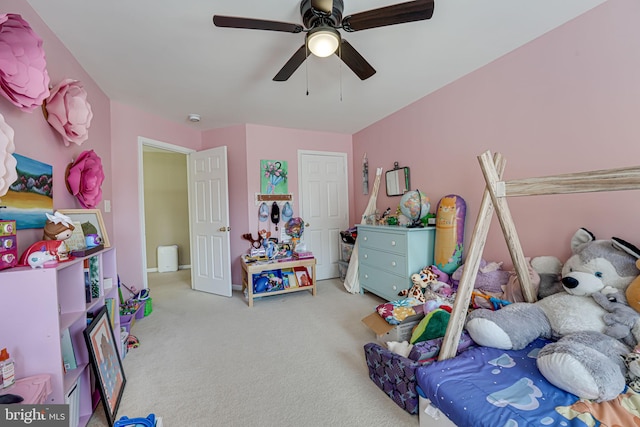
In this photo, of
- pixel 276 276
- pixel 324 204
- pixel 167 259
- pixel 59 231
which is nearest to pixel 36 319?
pixel 59 231

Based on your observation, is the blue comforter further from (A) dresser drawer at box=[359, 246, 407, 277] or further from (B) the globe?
(B) the globe

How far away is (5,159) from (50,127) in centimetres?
80

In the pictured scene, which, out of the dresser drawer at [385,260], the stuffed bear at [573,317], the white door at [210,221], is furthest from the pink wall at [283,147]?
the stuffed bear at [573,317]

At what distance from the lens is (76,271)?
1.43m

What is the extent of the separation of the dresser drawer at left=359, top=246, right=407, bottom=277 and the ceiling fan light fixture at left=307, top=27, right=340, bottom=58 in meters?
2.01

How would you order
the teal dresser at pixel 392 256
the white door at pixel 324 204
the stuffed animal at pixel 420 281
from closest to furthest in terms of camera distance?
the stuffed animal at pixel 420 281, the teal dresser at pixel 392 256, the white door at pixel 324 204


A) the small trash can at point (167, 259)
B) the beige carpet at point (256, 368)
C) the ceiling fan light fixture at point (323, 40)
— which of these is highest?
the ceiling fan light fixture at point (323, 40)

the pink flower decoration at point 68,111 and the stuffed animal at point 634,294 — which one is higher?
the pink flower decoration at point 68,111

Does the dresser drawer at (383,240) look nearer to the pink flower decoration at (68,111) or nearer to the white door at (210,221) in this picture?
the white door at (210,221)

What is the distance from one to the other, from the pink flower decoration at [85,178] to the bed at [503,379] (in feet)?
8.78

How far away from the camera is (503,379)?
122 cm

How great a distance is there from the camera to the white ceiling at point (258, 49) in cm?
160

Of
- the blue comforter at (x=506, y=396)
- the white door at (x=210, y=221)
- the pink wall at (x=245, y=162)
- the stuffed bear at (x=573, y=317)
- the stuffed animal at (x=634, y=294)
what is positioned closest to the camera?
the blue comforter at (x=506, y=396)

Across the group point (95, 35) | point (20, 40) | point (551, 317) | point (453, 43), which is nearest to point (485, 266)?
point (551, 317)
